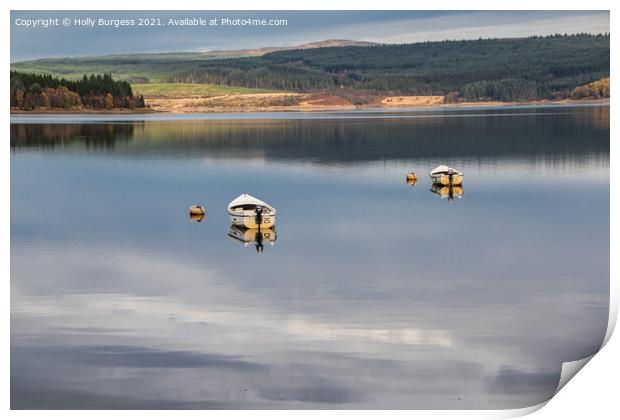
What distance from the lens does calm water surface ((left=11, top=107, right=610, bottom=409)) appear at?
1477cm

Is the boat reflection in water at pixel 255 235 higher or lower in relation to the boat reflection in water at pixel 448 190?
higher

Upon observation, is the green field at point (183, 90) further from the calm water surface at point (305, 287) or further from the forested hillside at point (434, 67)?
the calm water surface at point (305, 287)

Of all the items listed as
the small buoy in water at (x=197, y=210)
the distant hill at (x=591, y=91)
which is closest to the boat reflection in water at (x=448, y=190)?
the small buoy in water at (x=197, y=210)

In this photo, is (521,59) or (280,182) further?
(521,59)

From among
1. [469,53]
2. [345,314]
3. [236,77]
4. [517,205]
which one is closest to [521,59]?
[469,53]

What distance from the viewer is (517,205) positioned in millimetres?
31172

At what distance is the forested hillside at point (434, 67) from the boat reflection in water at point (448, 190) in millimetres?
5772

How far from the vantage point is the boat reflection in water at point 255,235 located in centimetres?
2514

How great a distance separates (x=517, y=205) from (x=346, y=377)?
17.2m

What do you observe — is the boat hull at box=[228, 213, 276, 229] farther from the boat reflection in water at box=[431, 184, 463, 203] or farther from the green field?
the green field

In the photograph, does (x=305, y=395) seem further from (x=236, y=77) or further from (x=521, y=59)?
(x=521, y=59)

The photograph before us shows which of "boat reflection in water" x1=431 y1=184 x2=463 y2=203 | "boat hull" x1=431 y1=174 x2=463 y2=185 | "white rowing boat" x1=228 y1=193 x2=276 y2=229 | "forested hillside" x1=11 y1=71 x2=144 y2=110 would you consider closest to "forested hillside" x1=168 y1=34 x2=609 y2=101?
"forested hillside" x1=11 y1=71 x2=144 y2=110

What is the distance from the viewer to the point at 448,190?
3562 cm

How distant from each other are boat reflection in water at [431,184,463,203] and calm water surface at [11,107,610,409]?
378 mm
